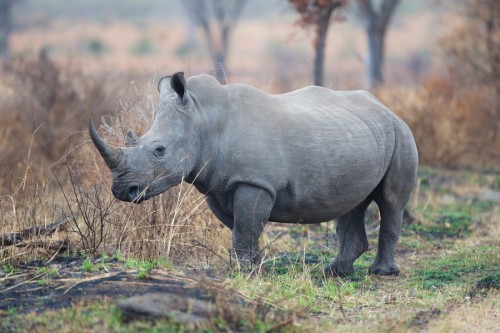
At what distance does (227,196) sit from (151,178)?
67 centimetres

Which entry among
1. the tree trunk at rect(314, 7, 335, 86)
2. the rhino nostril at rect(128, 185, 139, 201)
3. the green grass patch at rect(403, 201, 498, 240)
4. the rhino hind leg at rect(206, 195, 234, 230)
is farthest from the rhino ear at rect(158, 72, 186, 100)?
the tree trunk at rect(314, 7, 335, 86)

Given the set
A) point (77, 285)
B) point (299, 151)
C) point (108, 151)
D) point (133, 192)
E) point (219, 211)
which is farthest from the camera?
point (219, 211)

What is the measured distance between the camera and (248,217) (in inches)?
276

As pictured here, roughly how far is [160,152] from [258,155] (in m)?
0.72

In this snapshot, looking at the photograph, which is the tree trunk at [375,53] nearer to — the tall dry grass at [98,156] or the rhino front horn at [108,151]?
the tall dry grass at [98,156]

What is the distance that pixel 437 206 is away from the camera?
39.7 feet

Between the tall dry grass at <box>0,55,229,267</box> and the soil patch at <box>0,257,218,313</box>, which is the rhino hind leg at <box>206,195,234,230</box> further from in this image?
the soil patch at <box>0,257,218,313</box>

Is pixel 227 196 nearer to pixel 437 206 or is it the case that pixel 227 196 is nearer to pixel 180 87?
pixel 180 87

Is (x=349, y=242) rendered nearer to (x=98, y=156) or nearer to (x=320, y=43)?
(x=98, y=156)

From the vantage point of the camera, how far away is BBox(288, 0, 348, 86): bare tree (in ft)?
45.7

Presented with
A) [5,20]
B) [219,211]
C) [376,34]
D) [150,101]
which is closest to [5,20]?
[5,20]

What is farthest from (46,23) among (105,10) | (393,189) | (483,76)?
(393,189)

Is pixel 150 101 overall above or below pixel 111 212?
above

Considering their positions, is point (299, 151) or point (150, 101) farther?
point (150, 101)
